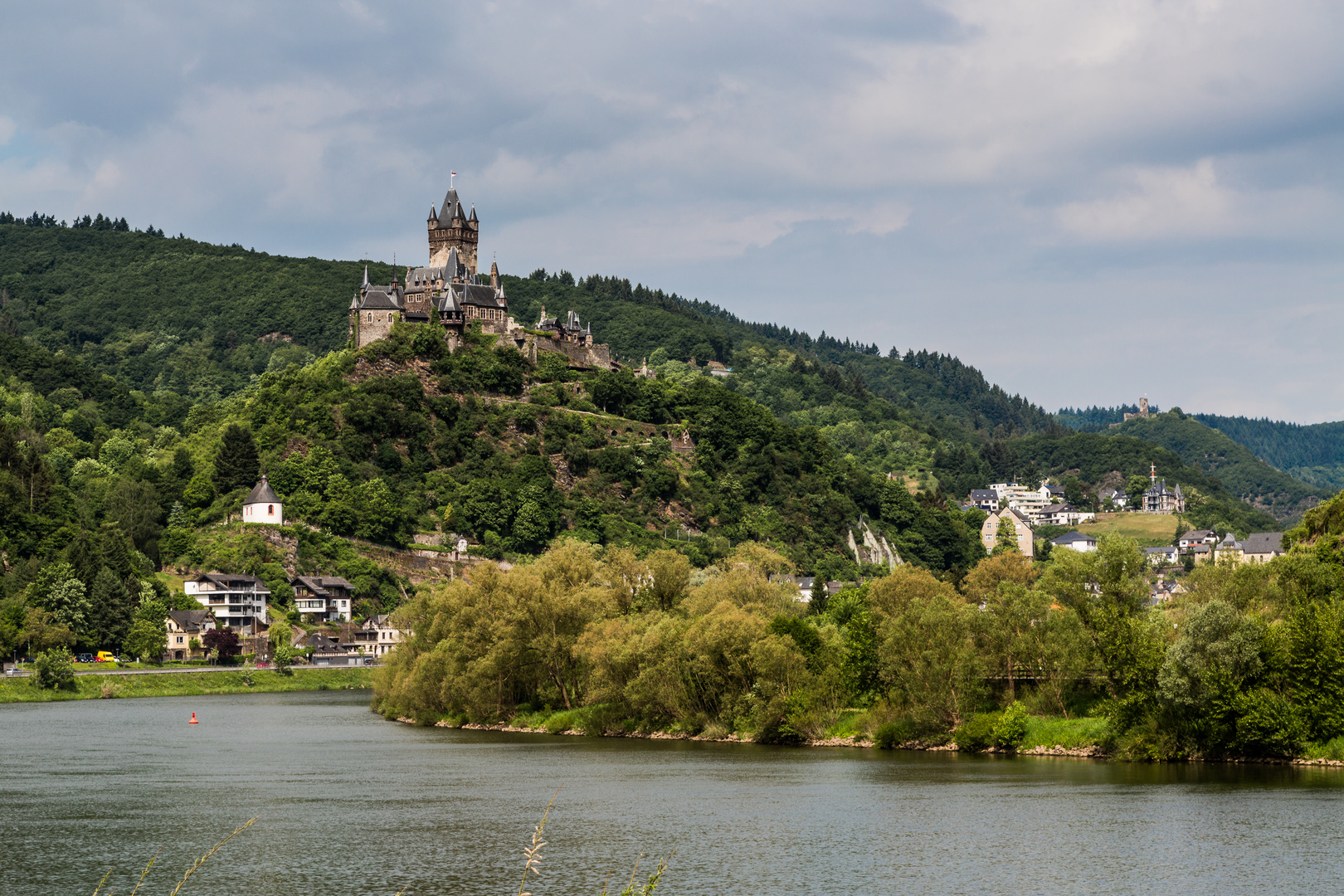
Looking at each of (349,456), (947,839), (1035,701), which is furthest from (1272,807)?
(349,456)

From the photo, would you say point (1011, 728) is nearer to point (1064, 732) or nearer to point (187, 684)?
point (1064, 732)

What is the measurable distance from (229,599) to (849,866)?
122 m

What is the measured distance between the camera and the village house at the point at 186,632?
490 ft

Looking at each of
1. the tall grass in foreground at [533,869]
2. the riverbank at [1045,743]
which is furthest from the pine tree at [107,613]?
the tall grass in foreground at [533,869]

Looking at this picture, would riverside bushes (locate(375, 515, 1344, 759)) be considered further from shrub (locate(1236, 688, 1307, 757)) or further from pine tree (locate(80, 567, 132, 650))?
pine tree (locate(80, 567, 132, 650))

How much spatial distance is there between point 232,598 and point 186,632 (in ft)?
26.1

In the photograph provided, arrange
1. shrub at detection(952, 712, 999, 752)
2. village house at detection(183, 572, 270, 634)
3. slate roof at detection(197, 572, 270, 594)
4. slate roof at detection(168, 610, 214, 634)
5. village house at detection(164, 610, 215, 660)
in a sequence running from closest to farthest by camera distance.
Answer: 1. shrub at detection(952, 712, 999, 752)
2. village house at detection(164, 610, 215, 660)
3. slate roof at detection(168, 610, 214, 634)
4. village house at detection(183, 572, 270, 634)
5. slate roof at detection(197, 572, 270, 594)

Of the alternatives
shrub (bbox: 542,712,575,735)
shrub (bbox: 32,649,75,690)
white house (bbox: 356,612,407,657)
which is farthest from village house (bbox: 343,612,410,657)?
shrub (bbox: 542,712,575,735)

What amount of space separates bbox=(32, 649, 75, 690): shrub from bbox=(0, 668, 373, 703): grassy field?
0.59 meters

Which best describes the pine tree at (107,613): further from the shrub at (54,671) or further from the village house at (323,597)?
the village house at (323,597)

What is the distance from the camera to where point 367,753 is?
79.9m

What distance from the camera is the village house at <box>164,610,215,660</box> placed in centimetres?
14925

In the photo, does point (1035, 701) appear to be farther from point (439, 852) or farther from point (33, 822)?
point (33, 822)

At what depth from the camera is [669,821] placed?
5466cm
